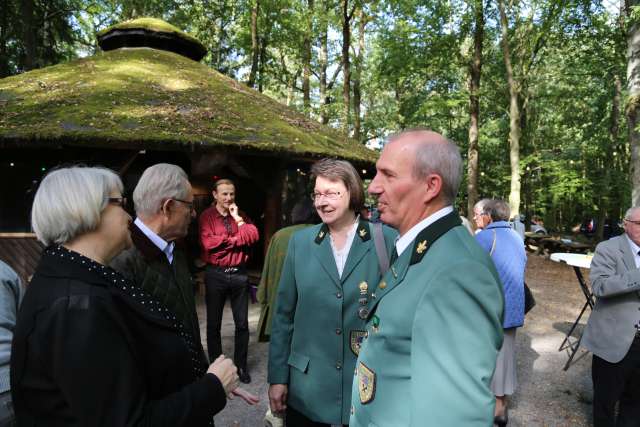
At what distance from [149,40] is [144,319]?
42.9 ft

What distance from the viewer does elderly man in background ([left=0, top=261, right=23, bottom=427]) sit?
182cm

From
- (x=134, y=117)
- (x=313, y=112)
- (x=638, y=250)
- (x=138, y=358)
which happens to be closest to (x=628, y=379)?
(x=638, y=250)

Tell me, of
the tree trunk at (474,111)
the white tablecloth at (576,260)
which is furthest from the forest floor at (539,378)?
the tree trunk at (474,111)

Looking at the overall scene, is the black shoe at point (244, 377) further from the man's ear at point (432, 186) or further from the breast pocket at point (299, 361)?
the man's ear at point (432, 186)

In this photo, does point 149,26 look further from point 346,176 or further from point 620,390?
point 620,390

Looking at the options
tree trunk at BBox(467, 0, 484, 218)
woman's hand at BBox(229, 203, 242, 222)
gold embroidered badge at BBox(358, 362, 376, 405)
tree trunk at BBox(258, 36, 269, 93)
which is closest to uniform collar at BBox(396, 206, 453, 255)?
gold embroidered badge at BBox(358, 362, 376, 405)

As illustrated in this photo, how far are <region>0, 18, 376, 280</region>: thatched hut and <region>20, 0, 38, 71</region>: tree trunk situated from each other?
5.30m

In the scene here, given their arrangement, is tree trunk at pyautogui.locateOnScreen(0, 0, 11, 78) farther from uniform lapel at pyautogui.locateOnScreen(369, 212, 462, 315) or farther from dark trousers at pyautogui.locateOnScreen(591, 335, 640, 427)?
dark trousers at pyautogui.locateOnScreen(591, 335, 640, 427)

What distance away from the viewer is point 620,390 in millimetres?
3080

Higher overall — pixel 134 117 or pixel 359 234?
pixel 134 117

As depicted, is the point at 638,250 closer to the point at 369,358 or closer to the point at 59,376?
the point at 369,358

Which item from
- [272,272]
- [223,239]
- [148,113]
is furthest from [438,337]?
[148,113]

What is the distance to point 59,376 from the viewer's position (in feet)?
3.87

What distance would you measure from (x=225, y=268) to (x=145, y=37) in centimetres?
1049
